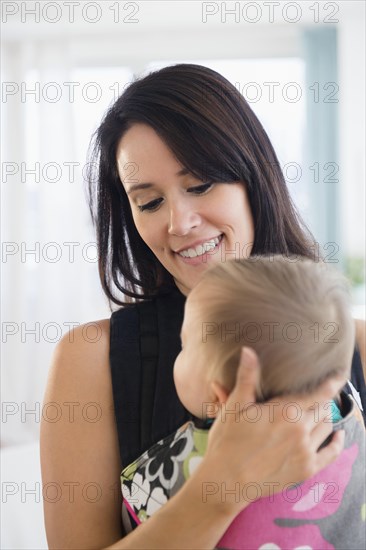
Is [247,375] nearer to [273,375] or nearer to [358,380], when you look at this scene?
[273,375]

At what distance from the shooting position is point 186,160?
1.34m

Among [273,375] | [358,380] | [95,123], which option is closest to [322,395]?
[273,375]

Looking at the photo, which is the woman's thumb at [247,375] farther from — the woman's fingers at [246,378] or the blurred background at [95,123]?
the blurred background at [95,123]

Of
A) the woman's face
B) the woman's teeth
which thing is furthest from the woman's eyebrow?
the woman's teeth

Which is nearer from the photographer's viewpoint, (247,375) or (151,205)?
(247,375)

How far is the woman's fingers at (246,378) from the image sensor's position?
3.18 ft

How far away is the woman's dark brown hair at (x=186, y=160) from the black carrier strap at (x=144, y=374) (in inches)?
4.4

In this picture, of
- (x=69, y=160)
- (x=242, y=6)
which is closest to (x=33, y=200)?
(x=69, y=160)

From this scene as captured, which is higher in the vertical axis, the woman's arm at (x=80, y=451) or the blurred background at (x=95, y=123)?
the blurred background at (x=95, y=123)

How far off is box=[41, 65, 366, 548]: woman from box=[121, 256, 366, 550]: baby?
10 centimetres

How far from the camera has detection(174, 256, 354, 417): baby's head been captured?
1.01 metres

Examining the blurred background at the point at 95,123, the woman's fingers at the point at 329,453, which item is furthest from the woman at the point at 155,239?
the blurred background at the point at 95,123

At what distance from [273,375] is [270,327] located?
68 mm

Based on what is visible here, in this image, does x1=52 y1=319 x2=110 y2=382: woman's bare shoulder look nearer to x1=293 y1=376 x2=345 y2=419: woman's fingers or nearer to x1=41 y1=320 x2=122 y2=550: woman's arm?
x1=41 y1=320 x2=122 y2=550: woman's arm
